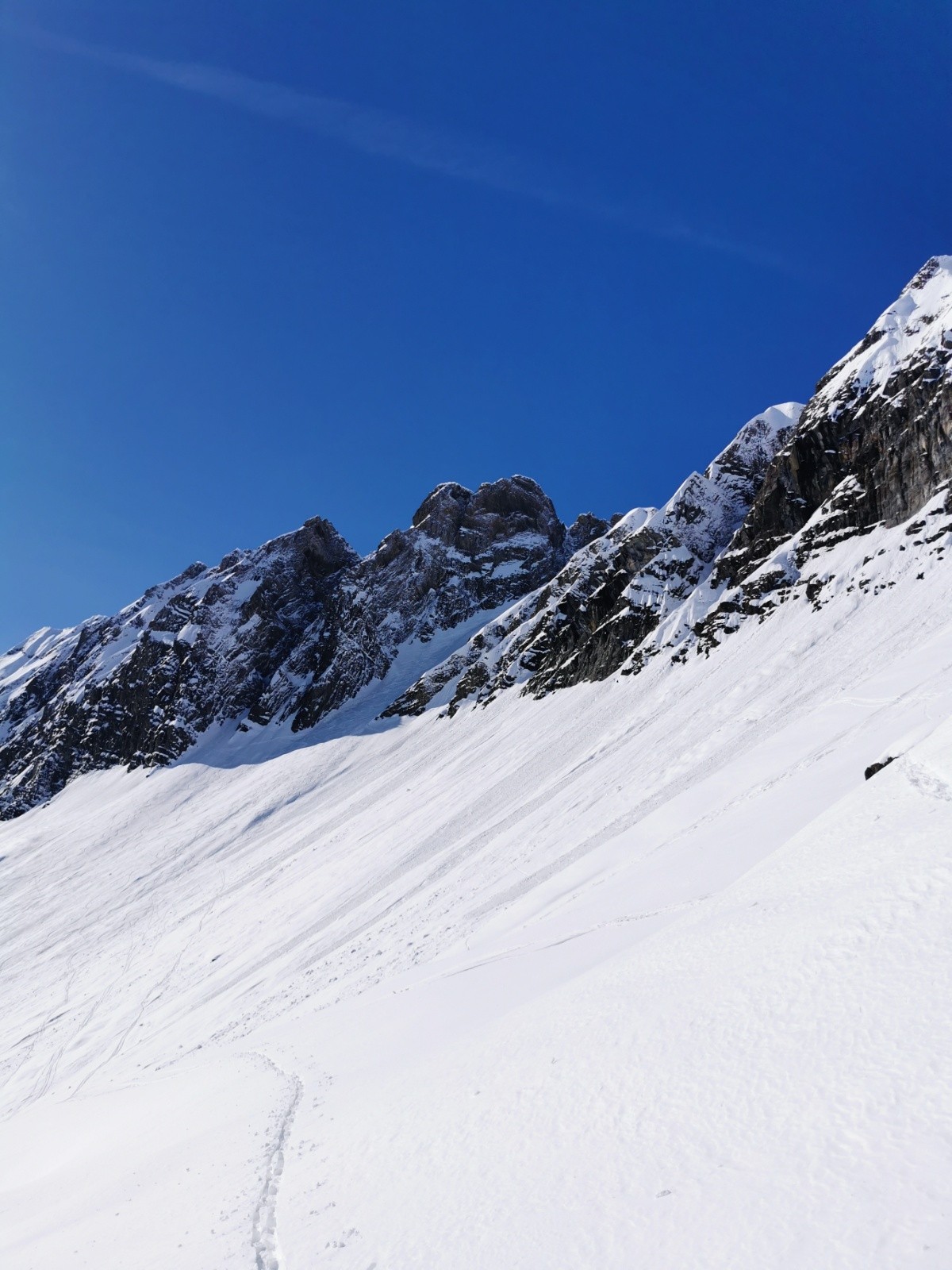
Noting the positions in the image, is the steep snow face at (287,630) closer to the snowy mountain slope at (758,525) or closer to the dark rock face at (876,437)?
the snowy mountain slope at (758,525)

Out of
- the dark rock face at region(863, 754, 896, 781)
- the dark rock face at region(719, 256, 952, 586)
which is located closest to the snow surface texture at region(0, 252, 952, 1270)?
the dark rock face at region(863, 754, 896, 781)

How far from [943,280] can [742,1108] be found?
91806 millimetres

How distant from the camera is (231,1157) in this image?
10992 mm

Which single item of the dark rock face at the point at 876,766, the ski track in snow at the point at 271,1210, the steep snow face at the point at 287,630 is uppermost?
the steep snow face at the point at 287,630

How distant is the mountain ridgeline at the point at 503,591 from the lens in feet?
205

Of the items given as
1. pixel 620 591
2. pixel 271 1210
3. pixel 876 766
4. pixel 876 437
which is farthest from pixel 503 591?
pixel 271 1210

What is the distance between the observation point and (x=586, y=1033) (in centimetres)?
950

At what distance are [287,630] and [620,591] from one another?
256ft

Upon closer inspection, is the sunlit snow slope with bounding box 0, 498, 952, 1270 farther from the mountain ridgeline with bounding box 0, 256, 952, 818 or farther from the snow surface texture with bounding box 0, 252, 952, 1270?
the mountain ridgeline with bounding box 0, 256, 952, 818

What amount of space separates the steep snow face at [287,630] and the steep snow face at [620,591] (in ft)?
90.6

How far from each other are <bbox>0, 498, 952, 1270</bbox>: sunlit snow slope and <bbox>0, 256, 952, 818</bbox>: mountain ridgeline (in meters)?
19.8

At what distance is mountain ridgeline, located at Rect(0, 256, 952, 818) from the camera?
205 feet

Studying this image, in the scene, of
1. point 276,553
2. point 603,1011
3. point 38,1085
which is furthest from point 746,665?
point 276,553

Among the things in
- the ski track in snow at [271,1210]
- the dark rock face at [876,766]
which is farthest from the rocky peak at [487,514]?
the ski track in snow at [271,1210]
